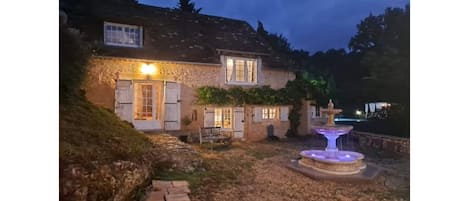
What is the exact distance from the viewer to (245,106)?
347 cm

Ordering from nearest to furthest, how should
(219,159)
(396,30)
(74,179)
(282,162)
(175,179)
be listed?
(74,179), (175,179), (396,30), (219,159), (282,162)

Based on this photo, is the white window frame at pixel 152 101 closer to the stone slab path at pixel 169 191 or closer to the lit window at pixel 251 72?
the stone slab path at pixel 169 191

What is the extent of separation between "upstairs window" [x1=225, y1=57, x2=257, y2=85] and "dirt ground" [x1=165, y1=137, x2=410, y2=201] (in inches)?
31.9

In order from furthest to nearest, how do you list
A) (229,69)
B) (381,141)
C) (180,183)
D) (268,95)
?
(268,95), (229,69), (381,141), (180,183)

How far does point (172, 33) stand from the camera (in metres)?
3.13

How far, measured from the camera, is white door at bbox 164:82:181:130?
2.85 metres

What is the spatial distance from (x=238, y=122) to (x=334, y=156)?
43.7 inches

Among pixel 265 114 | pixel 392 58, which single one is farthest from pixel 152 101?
pixel 392 58

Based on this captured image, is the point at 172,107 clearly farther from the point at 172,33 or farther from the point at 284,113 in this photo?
the point at 284,113

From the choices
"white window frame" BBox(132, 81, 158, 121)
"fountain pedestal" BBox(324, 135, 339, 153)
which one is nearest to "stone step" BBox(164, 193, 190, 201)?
"white window frame" BBox(132, 81, 158, 121)

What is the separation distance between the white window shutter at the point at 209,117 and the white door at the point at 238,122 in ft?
0.87
